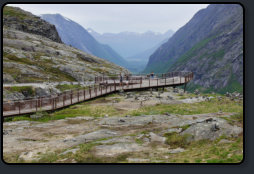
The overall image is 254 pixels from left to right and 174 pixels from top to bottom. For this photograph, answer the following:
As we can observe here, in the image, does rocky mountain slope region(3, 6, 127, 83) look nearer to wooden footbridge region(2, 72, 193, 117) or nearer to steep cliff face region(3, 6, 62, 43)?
steep cliff face region(3, 6, 62, 43)

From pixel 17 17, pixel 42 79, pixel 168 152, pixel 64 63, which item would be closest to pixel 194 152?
pixel 168 152

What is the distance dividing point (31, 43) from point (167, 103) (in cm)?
5567

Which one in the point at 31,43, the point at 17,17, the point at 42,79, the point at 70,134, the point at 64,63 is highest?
the point at 17,17

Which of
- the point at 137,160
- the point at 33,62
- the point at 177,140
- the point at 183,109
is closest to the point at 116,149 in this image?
the point at 137,160

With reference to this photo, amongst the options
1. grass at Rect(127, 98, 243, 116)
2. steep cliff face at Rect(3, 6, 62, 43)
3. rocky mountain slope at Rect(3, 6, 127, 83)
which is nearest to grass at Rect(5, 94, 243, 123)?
grass at Rect(127, 98, 243, 116)

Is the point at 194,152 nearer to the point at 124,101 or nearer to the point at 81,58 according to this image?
the point at 124,101

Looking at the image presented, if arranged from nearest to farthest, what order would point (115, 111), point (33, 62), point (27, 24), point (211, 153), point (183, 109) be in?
point (211, 153), point (183, 109), point (115, 111), point (33, 62), point (27, 24)

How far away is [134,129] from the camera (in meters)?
19.3

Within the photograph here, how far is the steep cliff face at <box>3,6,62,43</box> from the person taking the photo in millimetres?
88188

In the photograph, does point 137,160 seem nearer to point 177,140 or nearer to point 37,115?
point 177,140

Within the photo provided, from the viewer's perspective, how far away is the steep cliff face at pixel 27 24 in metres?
88.2

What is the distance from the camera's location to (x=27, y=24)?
94188mm

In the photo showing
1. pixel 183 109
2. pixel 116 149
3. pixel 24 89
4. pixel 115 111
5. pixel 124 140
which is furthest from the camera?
pixel 24 89

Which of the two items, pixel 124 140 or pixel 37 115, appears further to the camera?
pixel 37 115
